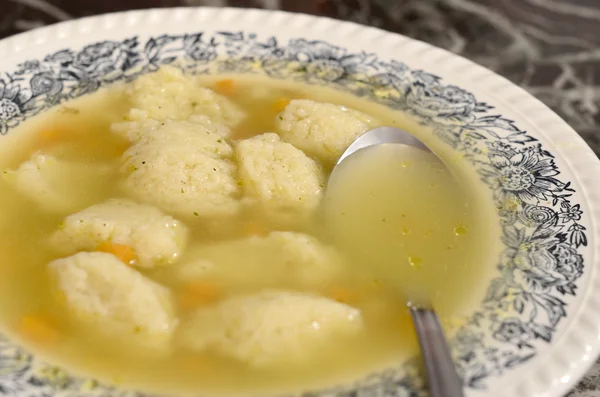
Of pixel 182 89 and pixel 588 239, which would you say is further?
pixel 182 89

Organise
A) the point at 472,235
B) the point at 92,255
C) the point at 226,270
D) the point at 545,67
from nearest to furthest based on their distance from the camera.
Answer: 1. the point at 92,255
2. the point at 226,270
3. the point at 472,235
4. the point at 545,67

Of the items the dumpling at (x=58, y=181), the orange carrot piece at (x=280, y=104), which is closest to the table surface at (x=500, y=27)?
the orange carrot piece at (x=280, y=104)

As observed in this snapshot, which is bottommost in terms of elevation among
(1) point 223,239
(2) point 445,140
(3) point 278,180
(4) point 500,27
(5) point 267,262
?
(5) point 267,262

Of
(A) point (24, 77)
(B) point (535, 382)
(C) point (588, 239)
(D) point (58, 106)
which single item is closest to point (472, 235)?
(C) point (588, 239)

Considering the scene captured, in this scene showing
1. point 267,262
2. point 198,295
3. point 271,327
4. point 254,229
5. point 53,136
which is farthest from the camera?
point 53,136

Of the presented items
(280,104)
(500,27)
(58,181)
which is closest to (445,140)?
(280,104)

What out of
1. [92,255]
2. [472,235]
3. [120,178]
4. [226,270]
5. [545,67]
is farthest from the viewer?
[545,67]

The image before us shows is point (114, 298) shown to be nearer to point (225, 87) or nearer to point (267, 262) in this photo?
point (267, 262)

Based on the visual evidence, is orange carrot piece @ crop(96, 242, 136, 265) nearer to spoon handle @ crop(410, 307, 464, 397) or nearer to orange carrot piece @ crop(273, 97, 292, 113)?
spoon handle @ crop(410, 307, 464, 397)

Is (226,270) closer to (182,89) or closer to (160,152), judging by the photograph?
(160,152)
